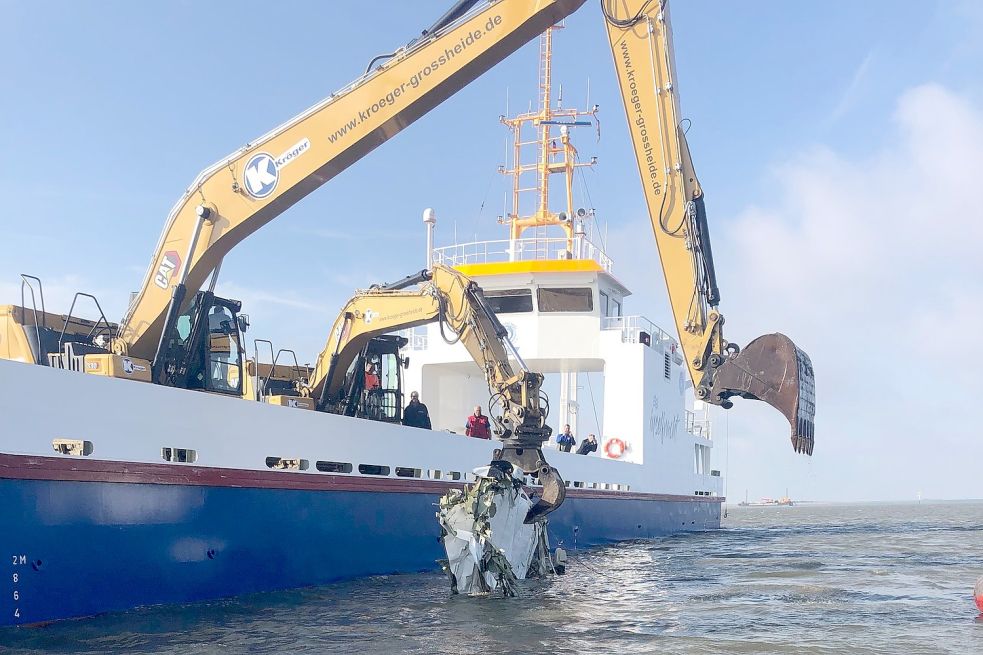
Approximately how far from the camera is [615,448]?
2105 centimetres

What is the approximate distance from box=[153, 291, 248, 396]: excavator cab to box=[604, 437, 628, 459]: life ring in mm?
10848

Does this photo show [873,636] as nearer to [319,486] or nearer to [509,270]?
[319,486]

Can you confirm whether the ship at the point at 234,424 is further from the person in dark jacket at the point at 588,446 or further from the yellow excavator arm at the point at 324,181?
the person in dark jacket at the point at 588,446

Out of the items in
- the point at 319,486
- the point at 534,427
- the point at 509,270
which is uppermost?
the point at 509,270

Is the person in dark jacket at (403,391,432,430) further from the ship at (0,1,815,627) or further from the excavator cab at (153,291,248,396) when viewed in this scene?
the excavator cab at (153,291,248,396)

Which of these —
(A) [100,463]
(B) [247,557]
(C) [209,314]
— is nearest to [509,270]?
(C) [209,314]

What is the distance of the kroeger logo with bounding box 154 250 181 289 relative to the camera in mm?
11164

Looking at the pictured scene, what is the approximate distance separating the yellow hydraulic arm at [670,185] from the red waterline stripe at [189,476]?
423cm

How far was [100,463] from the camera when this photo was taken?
848cm

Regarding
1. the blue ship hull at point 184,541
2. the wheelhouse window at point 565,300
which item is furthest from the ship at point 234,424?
the wheelhouse window at point 565,300

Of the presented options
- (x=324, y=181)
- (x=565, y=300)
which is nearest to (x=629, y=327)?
(x=565, y=300)

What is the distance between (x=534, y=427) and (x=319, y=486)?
287 centimetres

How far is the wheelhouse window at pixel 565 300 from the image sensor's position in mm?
20688

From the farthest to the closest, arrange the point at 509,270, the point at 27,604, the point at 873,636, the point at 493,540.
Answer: the point at 509,270
the point at 493,540
the point at 873,636
the point at 27,604
